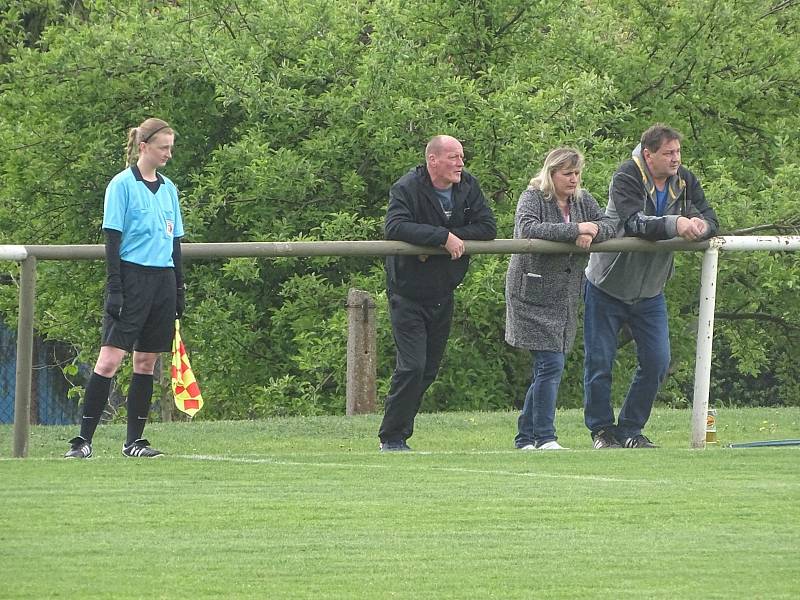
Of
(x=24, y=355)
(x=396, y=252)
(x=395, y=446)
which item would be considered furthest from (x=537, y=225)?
(x=24, y=355)

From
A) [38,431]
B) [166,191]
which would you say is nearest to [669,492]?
[166,191]

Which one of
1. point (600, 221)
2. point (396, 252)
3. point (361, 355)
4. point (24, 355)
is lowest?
point (361, 355)

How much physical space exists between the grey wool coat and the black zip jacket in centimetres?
25

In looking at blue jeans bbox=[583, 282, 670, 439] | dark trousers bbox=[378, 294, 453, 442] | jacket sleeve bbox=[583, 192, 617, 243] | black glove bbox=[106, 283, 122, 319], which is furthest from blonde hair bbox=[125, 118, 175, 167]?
blue jeans bbox=[583, 282, 670, 439]

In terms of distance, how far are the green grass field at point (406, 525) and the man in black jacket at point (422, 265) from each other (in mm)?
574

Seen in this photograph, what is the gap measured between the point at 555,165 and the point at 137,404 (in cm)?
265

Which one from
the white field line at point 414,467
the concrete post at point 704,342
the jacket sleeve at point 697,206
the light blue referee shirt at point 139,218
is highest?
the jacket sleeve at point 697,206

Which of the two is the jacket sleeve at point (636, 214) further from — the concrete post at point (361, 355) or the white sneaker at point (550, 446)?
the concrete post at point (361, 355)

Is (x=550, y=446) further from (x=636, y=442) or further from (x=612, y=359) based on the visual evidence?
(x=612, y=359)

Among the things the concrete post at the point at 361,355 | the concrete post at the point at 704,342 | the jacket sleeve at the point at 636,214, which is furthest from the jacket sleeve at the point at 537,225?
the concrete post at the point at 361,355

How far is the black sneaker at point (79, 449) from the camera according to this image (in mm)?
9586

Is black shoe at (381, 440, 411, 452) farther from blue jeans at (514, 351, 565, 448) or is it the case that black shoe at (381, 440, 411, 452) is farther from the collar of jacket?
the collar of jacket

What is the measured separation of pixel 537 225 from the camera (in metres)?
10.1

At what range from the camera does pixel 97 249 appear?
9.61 meters
